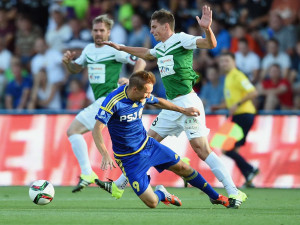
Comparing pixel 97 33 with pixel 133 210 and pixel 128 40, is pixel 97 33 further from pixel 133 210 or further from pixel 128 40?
pixel 128 40

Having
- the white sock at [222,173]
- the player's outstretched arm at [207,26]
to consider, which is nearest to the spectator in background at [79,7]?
the white sock at [222,173]

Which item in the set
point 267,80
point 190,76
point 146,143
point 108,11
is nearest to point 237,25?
point 267,80

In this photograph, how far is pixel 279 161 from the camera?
12.9m

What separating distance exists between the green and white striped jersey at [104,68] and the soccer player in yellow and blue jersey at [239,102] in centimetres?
249

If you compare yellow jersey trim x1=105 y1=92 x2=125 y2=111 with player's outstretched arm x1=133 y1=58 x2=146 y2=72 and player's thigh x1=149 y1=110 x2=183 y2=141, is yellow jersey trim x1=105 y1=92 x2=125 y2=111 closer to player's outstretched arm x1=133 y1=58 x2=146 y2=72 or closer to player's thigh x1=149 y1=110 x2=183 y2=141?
player's thigh x1=149 y1=110 x2=183 y2=141

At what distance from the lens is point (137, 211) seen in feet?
28.0

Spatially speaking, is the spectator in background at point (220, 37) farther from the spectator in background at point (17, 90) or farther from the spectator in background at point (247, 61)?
the spectator in background at point (17, 90)

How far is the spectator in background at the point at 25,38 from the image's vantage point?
58.2 feet

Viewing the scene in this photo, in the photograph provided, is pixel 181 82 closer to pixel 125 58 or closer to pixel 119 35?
pixel 125 58

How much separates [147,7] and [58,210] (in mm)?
8799

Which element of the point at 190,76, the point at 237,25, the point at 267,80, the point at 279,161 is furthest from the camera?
the point at 237,25

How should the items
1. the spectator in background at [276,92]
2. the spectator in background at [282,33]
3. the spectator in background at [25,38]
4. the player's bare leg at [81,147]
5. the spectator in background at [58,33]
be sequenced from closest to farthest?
the player's bare leg at [81,147]
the spectator in background at [276,92]
the spectator in background at [282,33]
the spectator in background at [58,33]
the spectator in background at [25,38]

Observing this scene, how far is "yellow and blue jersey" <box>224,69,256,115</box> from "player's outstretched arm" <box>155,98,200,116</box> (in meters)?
3.94

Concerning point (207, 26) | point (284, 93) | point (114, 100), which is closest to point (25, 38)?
point (284, 93)
